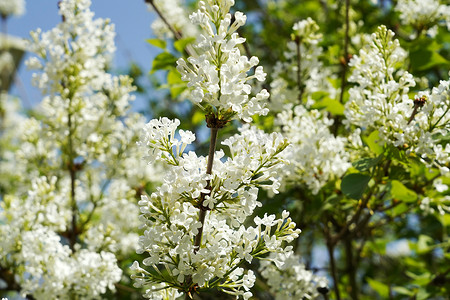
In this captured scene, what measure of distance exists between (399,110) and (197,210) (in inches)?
40.4

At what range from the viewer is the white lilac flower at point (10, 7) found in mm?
9297

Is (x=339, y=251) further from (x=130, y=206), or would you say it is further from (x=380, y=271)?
(x=130, y=206)

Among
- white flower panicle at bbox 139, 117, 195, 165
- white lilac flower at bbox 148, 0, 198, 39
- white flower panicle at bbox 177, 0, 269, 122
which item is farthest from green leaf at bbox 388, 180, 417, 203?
white lilac flower at bbox 148, 0, 198, 39

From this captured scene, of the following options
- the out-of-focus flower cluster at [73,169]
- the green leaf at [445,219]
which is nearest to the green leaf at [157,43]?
the out-of-focus flower cluster at [73,169]

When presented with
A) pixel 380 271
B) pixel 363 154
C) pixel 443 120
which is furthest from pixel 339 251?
pixel 443 120

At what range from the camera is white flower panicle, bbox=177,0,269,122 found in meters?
1.38

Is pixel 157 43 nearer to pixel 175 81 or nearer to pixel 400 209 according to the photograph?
pixel 175 81

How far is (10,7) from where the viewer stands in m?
9.34

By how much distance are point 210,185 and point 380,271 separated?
3.77 m

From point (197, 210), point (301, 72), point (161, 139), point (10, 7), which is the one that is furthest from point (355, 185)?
point (10, 7)

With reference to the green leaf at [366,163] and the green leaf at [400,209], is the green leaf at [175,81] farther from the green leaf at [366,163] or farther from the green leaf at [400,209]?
the green leaf at [400,209]

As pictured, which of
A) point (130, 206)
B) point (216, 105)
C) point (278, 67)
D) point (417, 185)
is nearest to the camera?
point (216, 105)

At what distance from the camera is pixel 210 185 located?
4.76 ft

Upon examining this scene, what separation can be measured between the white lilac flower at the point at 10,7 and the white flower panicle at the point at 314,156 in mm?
8999
